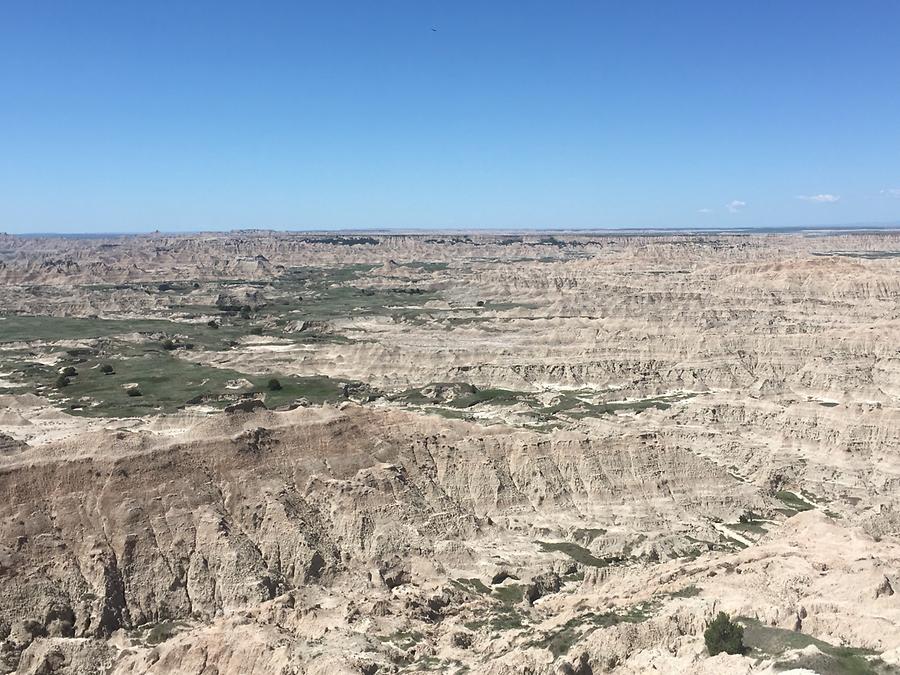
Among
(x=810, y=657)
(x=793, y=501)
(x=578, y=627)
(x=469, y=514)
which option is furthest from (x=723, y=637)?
(x=793, y=501)

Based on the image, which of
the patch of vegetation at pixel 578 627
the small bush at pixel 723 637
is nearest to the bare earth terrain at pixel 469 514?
the patch of vegetation at pixel 578 627

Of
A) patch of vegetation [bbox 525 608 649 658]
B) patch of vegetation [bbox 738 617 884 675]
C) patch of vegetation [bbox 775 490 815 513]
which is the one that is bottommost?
patch of vegetation [bbox 775 490 815 513]

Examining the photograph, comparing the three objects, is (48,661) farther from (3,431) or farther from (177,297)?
(177,297)

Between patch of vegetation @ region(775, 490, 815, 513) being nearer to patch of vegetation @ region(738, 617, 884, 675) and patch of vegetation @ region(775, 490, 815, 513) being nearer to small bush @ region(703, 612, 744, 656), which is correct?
patch of vegetation @ region(738, 617, 884, 675)

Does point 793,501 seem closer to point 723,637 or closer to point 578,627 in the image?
point 578,627

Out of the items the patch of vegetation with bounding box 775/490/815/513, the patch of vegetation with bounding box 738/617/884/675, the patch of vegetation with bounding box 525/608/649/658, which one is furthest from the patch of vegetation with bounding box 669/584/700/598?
the patch of vegetation with bounding box 775/490/815/513
